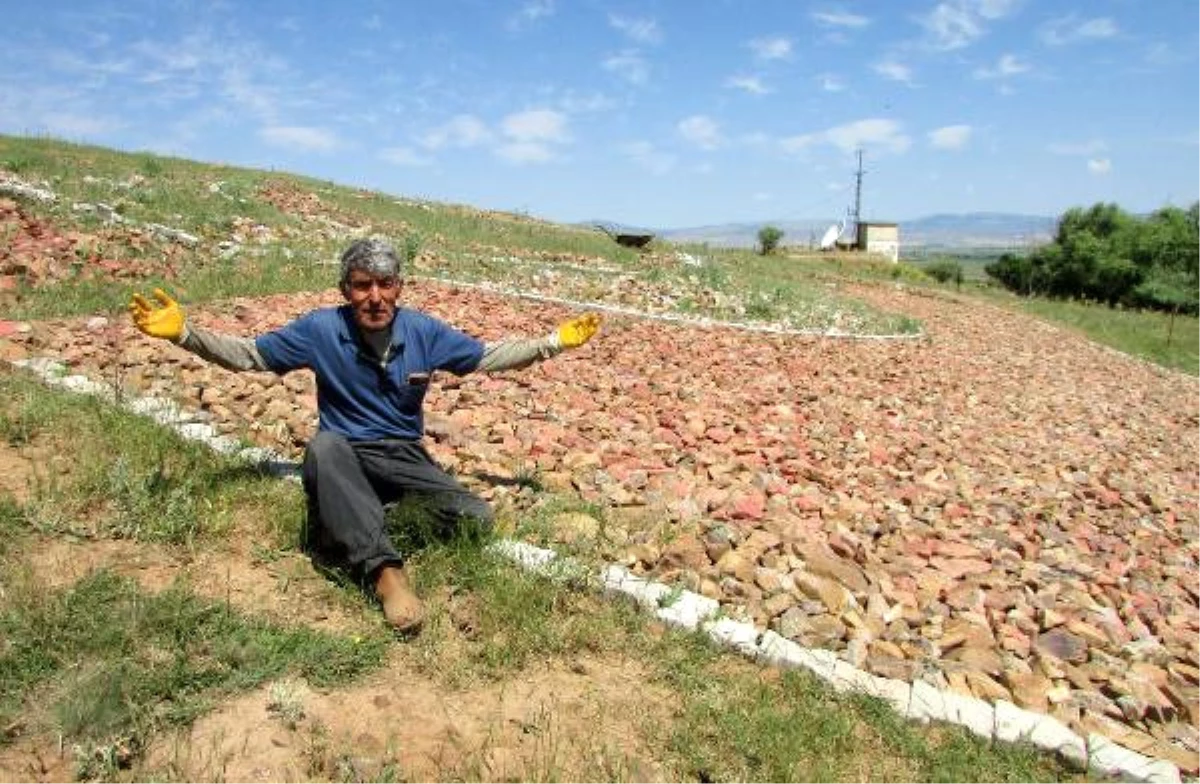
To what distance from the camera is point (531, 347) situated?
13.3ft

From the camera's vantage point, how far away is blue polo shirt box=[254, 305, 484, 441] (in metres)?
3.72

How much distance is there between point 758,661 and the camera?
325 centimetres

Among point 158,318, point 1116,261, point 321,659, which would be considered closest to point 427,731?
point 321,659

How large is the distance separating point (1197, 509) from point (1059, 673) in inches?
161

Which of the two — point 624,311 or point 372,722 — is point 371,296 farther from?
point 624,311

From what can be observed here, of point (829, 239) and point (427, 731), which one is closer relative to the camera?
point (427, 731)

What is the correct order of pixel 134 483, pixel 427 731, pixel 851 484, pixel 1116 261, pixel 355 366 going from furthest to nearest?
pixel 1116 261
pixel 851 484
pixel 134 483
pixel 355 366
pixel 427 731

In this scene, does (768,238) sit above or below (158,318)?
below

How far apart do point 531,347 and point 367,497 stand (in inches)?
42.1

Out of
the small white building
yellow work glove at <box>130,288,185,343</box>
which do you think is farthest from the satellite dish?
yellow work glove at <box>130,288,185,343</box>

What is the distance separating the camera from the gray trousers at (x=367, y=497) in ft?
11.0

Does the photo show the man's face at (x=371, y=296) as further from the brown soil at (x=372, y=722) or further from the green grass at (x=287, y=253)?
the green grass at (x=287, y=253)

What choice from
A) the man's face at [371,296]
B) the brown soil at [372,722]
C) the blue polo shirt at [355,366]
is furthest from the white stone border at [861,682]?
the man's face at [371,296]

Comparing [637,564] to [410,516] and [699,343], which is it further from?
[699,343]
